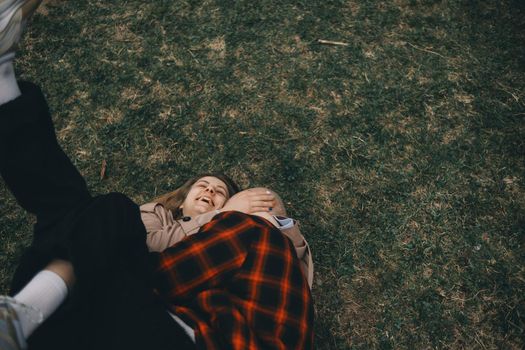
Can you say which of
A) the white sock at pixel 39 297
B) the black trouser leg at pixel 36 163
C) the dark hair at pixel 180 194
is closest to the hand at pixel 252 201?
the dark hair at pixel 180 194

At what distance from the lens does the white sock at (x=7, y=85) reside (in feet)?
5.40

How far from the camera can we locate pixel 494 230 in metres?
2.79

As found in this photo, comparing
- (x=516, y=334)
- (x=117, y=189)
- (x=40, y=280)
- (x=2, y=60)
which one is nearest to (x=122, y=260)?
(x=40, y=280)

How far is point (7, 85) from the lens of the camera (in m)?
1.65

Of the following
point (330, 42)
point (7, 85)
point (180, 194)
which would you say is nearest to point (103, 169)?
point (180, 194)

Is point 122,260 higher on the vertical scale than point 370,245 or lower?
higher

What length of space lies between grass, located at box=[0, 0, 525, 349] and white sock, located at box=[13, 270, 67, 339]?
1.32 m

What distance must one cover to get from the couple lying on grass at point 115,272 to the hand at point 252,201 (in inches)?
9.4

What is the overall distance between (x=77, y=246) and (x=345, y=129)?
2076 millimetres

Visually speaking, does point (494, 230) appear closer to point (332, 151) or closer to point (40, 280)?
point (332, 151)

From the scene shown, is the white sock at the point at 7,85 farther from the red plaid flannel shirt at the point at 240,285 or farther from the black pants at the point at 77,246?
the red plaid flannel shirt at the point at 240,285

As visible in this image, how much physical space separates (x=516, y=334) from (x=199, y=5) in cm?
327

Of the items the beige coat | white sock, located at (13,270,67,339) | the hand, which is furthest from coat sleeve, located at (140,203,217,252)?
white sock, located at (13,270,67,339)

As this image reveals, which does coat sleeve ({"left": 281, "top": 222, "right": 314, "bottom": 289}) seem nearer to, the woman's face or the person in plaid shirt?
the person in plaid shirt
